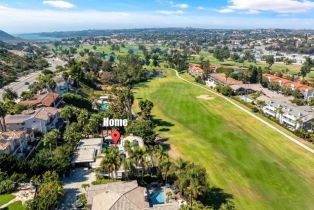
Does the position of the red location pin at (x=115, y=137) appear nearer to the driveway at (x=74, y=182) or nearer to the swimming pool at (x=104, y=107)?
the driveway at (x=74, y=182)

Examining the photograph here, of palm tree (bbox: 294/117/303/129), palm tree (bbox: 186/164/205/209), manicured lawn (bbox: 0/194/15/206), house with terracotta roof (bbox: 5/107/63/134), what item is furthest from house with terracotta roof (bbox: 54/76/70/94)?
palm tree (bbox: 294/117/303/129)

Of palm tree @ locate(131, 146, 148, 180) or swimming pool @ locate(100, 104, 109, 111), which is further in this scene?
swimming pool @ locate(100, 104, 109, 111)

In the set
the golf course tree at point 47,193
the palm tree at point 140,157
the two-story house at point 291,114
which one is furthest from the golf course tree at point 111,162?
the two-story house at point 291,114

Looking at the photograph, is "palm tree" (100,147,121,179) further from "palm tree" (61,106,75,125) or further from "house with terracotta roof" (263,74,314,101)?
"house with terracotta roof" (263,74,314,101)

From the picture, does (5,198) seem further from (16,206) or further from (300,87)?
(300,87)

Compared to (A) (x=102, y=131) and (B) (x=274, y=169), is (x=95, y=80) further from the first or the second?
(B) (x=274, y=169)

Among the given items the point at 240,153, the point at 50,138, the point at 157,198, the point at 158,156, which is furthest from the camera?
the point at 240,153

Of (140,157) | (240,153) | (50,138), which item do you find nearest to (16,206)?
(50,138)
